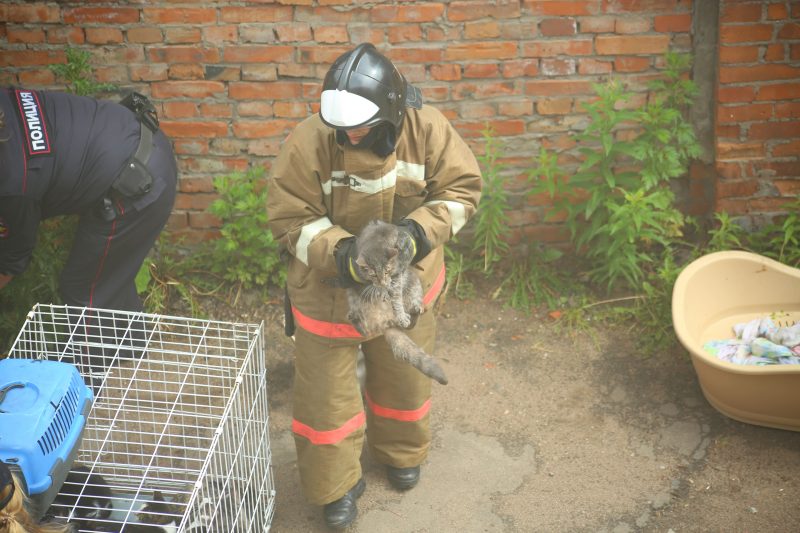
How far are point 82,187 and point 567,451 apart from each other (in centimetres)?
267

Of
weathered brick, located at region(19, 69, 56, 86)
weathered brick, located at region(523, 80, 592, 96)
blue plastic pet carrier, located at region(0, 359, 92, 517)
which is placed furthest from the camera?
weathered brick, located at region(523, 80, 592, 96)

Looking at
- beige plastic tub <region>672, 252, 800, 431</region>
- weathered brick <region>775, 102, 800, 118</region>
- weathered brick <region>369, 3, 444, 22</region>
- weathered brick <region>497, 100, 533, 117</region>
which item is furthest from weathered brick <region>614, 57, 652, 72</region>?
beige plastic tub <region>672, 252, 800, 431</region>

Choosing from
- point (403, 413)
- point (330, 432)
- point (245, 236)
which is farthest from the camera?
point (245, 236)

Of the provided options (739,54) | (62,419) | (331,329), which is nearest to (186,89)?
(331,329)

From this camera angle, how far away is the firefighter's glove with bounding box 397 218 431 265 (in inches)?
120

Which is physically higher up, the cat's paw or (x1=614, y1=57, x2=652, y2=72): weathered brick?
(x1=614, y1=57, x2=652, y2=72): weathered brick

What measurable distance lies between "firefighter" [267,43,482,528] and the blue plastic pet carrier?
93 cm

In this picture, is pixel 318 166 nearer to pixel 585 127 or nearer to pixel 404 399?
pixel 404 399

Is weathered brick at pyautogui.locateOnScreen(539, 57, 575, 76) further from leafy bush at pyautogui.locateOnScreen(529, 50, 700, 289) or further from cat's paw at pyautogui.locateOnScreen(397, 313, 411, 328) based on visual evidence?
cat's paw at pyautogui.locateOnScreen(397, 313, 411, 328)

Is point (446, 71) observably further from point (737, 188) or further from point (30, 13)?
point (30, 13)

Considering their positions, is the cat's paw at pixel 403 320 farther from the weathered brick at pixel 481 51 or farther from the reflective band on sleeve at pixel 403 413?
the weathered brick at pixel 481 51

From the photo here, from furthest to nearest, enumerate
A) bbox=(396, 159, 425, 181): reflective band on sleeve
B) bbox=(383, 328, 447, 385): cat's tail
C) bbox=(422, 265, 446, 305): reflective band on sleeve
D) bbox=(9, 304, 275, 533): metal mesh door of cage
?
bbox=(422, 265, 446, 305): reflective band on sleeve < bbox=(396, 159, 425, 181): reflective band on sleeve < bbox=(9, 304, 275, 533): metal mesh door of cage < bbox=(383, 328, 447, 385): cat's tail

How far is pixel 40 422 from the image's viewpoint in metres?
2.56

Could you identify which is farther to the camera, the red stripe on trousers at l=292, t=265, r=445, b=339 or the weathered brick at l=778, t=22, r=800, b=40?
the weathered brick at l=778, t=22, r=800, b=40
